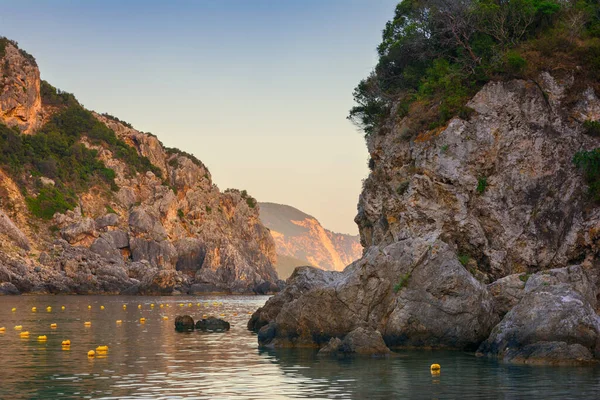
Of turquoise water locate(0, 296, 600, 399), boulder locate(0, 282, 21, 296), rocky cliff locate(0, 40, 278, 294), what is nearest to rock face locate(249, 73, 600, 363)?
turquoise water locate(0, 296, 600, 399)

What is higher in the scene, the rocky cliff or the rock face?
the rocky cliff

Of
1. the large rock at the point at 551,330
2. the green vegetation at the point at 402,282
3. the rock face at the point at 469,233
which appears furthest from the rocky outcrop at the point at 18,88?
the large rock at the point at 551,330

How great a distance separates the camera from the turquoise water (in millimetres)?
17984

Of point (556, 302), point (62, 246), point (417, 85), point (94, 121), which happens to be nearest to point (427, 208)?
point (417, 85)

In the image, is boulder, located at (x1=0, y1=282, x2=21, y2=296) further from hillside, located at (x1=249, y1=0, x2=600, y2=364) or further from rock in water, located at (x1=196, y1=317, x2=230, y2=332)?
rock in water, located at (x1=196, y1=317, x2=230, y2=332)

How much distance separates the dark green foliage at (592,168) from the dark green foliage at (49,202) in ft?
284

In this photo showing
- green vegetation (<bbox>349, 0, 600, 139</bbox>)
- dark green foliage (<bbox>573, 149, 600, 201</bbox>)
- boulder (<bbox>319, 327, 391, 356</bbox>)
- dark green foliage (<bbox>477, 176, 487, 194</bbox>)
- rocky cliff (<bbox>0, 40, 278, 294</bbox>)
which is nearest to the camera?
boulder (<bbox>319, 327, 391, 356</bbox>)

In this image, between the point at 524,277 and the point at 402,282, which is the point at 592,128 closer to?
the point at 524,277

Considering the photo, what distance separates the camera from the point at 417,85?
50.1 meters

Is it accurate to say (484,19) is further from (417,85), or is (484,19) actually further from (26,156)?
(26,156)

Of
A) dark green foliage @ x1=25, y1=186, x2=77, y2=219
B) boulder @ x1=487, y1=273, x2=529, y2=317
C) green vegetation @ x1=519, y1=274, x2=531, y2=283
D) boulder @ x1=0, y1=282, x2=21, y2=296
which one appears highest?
dark green foliage @ x1=25, y1=186, x2=77, y2=219

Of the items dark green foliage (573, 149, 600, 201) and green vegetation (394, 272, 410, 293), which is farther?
A: dark green foliage (573, 149, 600, 201)

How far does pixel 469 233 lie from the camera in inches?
1554

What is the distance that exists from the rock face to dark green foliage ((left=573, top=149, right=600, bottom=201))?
1.69ft
